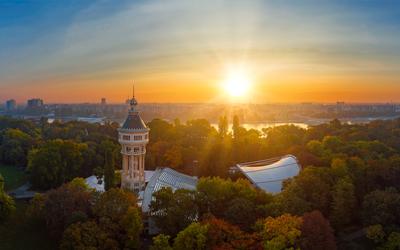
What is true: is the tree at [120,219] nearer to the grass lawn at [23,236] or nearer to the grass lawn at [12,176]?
the grass lawn at [23,236]

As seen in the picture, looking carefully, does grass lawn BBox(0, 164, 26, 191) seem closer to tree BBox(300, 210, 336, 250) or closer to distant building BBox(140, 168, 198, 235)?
distant building BBox(140, 168, 198, 235)

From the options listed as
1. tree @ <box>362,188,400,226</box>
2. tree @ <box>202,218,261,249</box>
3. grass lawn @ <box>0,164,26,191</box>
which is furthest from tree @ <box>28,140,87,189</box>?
tree @ <box>362,188,400,226</box>

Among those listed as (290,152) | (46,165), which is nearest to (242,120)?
(290,152)

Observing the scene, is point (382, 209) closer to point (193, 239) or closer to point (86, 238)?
point (193, 239)

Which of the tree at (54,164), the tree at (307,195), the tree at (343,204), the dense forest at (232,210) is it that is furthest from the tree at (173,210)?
the tree at (54,164)

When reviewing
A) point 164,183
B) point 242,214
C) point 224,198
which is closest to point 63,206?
point 164,183

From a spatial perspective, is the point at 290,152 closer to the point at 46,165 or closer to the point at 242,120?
the point at 46,165
